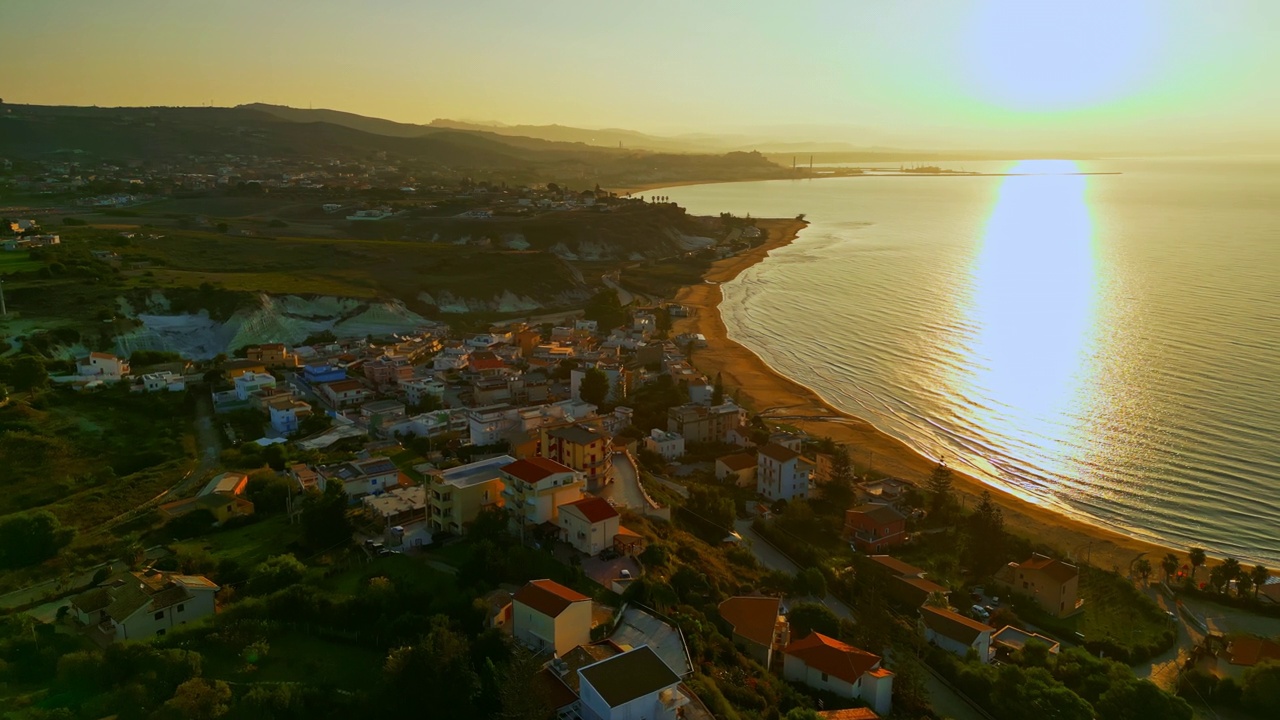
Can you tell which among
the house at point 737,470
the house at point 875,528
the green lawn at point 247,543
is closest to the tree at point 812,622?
the house at point 875,528

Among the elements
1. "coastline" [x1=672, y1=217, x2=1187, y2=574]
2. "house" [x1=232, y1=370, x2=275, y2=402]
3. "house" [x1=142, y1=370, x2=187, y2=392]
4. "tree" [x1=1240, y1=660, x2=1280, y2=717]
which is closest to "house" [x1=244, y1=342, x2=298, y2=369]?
"house" [x1=142, y1=370, x2=187, y2=392]

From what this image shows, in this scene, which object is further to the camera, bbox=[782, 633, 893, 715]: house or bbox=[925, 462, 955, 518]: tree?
bbox=[925, 462, 955, 518]: tree

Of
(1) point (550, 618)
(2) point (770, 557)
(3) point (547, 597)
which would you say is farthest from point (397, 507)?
(2) point (770, 557)

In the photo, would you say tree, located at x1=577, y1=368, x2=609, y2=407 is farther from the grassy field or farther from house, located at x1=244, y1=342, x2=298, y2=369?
the grassy field

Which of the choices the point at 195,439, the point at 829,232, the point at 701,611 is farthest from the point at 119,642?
the point at 829,232

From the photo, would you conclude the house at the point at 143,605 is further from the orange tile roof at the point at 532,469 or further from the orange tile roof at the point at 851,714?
the orange tile roof at the point at 851,714

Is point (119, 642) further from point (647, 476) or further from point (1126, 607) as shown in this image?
point (1126, 607)

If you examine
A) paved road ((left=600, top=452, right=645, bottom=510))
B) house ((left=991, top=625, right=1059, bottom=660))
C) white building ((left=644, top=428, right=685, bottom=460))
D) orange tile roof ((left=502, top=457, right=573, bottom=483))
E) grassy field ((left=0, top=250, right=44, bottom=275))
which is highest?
grassy field ((left=0, top=250, right=44, bottom=275))
